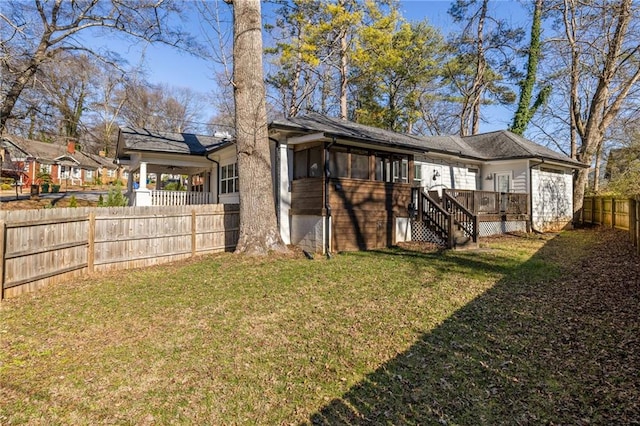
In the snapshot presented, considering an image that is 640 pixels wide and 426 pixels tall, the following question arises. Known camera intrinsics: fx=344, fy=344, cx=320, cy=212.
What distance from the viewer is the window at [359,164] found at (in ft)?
34.6

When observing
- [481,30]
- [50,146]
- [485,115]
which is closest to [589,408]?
[481,30]

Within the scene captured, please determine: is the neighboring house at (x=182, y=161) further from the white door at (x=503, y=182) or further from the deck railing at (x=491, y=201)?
the white door at (x=503, y=182)

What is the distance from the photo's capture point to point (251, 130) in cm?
903

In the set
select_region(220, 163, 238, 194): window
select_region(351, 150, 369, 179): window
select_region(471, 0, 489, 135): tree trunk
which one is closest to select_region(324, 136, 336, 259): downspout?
select_region(351, 150, 369, 179): window

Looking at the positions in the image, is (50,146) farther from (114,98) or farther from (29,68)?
(29,68)

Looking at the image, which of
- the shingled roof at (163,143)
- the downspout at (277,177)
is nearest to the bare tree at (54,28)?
the shingled roof at (163,143)

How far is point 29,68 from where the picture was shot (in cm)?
1427

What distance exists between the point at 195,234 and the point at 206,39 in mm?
5063

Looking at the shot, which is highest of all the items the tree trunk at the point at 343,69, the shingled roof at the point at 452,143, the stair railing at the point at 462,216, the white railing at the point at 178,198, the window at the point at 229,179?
the tree trunk at the point at 343,69

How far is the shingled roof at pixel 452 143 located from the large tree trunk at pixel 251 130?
132 centimetres

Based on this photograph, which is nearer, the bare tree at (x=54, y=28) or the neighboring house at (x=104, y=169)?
the bare tree at (x=54, y=28)

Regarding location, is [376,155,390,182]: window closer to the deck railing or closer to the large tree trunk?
the deck railing

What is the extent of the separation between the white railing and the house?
126mm

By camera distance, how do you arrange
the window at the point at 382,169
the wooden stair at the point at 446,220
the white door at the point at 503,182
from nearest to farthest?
the wooden stair at the point at 446,220, the window at the point at 382,169, the white door at the point at 503,182
